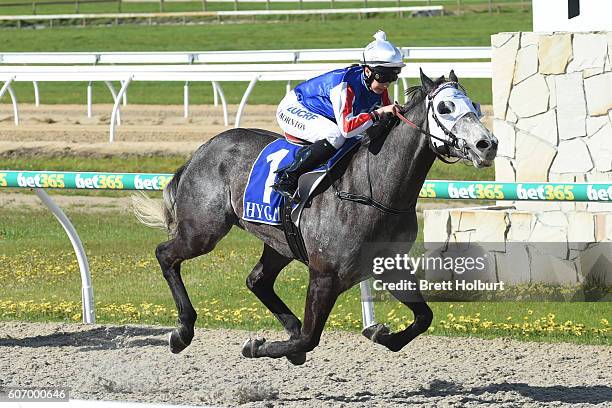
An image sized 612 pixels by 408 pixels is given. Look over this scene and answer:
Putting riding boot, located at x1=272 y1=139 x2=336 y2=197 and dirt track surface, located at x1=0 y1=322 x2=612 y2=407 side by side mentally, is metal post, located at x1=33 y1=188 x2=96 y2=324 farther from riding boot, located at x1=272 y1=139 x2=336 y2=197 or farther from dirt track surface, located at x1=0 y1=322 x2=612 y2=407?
riding boot, located at x1=272 y1=139 x2=336 y2=197

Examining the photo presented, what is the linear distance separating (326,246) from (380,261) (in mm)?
240

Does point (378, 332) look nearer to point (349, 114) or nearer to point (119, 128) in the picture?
point (349, 114)

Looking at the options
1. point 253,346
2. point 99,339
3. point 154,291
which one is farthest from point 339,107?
point 154,291

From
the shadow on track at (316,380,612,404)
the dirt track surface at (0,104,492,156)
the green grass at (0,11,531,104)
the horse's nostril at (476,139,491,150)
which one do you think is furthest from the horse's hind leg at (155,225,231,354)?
the green grass at (0,11,531,104)

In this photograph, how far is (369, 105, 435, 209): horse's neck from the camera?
4.99 metres

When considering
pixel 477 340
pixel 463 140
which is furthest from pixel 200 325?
pixel 463 140

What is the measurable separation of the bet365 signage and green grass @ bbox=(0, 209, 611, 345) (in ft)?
7.69

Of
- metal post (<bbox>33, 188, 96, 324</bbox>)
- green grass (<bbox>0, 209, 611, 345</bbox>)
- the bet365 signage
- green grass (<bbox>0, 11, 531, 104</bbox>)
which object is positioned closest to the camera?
metal post (<bbox>33, 188, 96, 324</bbox>)

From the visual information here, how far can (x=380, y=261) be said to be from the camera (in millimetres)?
5117

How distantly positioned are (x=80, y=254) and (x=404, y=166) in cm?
268

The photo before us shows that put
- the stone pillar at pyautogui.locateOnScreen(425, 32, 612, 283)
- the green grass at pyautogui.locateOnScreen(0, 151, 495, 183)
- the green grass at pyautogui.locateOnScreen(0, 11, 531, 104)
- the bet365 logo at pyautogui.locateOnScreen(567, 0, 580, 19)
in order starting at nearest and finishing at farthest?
the stone pillar at pyautogui.locateOnScreen(425, 32, 612, 283)
the bet365 logo at pyautogui.locateOnScreen(567, 0, 580, 19)
the green grass at pyautogui.locateOnScreen(0, 151, 495, 183)
the green grass at pyautogui.locateOnScreen(0, 11, 531, 104)

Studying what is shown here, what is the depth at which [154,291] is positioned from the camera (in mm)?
8414

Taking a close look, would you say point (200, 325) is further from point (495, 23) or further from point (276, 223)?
point (495, 23)

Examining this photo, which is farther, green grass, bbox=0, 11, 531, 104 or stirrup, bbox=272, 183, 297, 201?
green grass, bbox=0, 11, 531, 104
